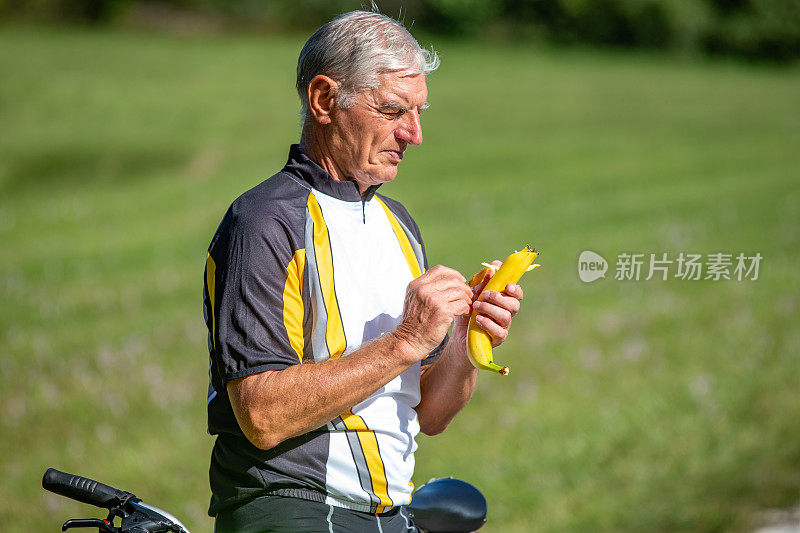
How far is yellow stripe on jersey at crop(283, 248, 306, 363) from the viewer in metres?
2.18

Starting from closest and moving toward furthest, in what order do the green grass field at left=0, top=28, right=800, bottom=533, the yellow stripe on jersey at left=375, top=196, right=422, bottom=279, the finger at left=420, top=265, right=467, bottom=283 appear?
the finger at left=420, top=265, right=467, bottom=283, the yellow stripe on jersey at left=375, top=196, right=422, bottom=279, the green grass field at left=0, top=28, right=800, bottom=533

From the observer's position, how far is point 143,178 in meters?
15.8

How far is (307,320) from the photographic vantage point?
7.45 ft

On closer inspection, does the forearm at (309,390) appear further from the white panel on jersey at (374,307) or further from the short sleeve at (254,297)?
the white panel on jersey at (374,307)

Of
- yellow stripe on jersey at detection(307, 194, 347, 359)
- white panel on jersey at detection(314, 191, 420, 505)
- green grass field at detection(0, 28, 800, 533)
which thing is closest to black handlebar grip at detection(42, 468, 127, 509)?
white panel on jersey at detection(314, 191, 420, 505)

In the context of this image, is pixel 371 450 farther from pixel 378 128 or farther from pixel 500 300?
pixel 378 128

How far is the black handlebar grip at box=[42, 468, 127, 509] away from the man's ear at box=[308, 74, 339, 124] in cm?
112

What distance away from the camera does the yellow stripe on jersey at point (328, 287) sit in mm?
2240

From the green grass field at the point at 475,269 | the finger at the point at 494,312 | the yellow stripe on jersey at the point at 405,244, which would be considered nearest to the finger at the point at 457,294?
the finger at the point at 494,312

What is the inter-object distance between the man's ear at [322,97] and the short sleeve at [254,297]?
0.35 m

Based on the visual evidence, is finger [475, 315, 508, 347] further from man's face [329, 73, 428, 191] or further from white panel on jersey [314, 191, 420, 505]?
man's face [329, 73, 428, 191]

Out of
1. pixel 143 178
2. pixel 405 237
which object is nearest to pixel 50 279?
pixel 143 178

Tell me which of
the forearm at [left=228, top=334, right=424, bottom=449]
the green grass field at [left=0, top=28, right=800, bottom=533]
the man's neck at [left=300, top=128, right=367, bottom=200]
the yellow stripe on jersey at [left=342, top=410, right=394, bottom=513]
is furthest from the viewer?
the green grass field at [left=0, top=28, right=800, bottom=533]

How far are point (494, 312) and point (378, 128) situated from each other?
58 cm
